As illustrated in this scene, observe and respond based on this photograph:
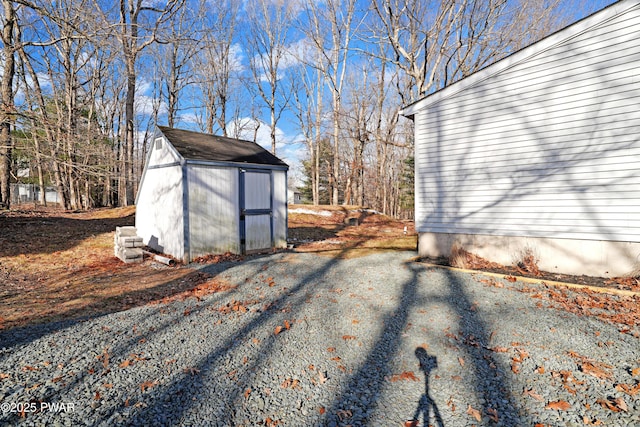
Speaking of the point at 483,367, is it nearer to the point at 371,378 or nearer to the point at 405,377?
the point at 405,377

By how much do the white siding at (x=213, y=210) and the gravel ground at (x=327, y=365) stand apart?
3441mm

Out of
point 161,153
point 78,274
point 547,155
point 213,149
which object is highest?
point 213,149

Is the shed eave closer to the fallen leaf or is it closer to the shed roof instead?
the shed roof

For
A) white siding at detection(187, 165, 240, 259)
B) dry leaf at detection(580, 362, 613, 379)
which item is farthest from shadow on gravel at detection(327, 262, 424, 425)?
white siding at detection(187, 165, 240, 259)

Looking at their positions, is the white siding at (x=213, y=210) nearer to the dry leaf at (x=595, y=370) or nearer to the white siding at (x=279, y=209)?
the white siding at (x=279, y=209)

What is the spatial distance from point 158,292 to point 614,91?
8.85 metres

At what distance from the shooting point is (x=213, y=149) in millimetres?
8938

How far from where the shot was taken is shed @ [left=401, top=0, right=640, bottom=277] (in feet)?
17.8

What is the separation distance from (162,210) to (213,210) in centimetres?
161

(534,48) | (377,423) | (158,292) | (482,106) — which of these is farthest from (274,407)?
(534,48)

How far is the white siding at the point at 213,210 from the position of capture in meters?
7.85

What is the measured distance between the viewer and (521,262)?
6.55m

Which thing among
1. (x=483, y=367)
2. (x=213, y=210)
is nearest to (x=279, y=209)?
(x=213, y=210)

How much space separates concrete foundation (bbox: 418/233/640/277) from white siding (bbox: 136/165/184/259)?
6591 mm
